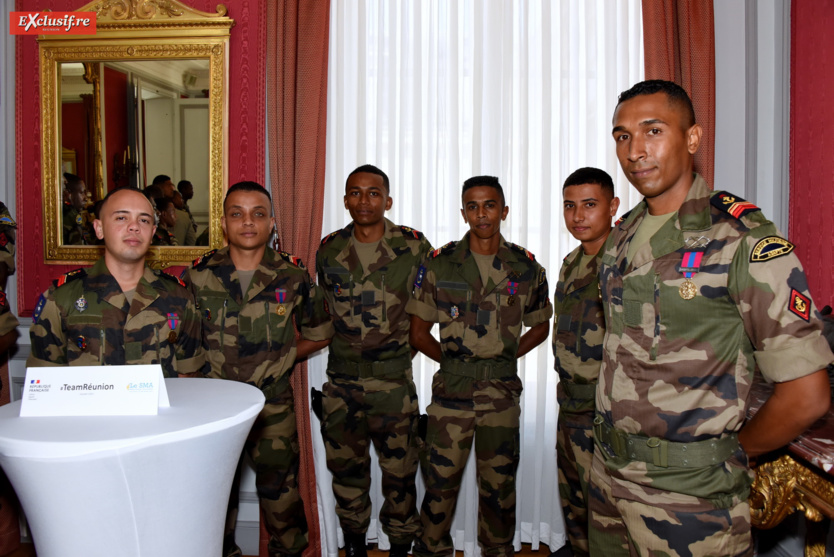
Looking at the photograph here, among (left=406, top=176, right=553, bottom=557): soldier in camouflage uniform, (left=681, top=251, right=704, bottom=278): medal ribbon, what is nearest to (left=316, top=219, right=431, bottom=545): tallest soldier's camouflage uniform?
(left=406, top=176, right=553, bottom=557): soldier in camouflage uniform

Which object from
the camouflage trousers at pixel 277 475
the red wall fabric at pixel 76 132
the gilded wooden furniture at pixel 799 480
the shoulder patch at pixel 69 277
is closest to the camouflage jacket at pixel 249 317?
the camouflage trousers at pixel 277 475

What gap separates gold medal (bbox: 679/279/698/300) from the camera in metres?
1.37

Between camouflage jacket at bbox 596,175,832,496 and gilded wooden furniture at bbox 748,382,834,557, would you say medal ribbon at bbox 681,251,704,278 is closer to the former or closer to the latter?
camouflage jacket at bbox 596,175,832,496

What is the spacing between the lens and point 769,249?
4.15 ft

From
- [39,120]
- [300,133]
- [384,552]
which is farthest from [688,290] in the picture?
[39,120]

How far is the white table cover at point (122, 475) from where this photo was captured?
1.14 m

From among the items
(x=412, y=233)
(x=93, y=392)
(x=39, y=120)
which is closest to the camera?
(x=93, y=392)

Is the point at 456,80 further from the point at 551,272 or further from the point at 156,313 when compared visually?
the point at 156,313

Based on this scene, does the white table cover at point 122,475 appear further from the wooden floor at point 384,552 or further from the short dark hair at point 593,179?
the wooden floor at point 384,552

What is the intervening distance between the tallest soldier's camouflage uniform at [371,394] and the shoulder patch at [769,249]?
1742 mm

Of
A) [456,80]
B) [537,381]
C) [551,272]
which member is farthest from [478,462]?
[456,80]

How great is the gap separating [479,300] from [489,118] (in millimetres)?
1070

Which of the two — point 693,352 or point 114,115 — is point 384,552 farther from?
point 114,115

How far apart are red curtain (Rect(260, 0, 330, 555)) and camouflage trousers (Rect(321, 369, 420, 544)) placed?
327 mm
